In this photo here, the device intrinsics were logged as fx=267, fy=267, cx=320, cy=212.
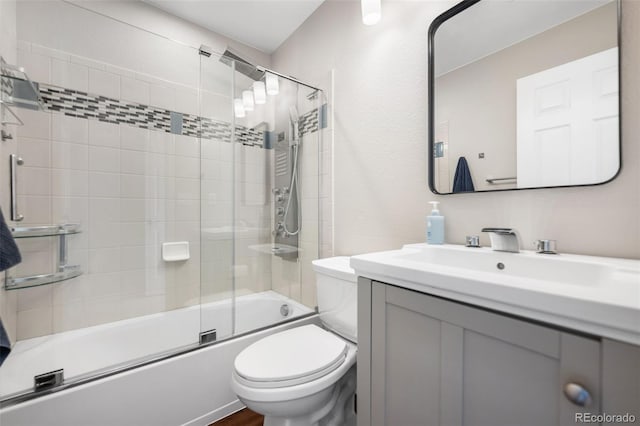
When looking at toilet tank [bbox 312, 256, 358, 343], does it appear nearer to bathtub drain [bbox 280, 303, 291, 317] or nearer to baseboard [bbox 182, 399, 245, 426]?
bathtub drain [bbox 280, 303, 291, 317]

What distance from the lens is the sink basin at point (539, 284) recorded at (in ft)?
1.49

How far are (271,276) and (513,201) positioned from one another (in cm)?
153

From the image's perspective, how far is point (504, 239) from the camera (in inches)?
36.3

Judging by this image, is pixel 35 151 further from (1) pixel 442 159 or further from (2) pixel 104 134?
(1) pixel 442 159

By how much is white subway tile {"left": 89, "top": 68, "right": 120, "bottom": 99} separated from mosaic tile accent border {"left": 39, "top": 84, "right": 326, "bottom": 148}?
0.10 feet

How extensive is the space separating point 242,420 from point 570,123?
1.89 m

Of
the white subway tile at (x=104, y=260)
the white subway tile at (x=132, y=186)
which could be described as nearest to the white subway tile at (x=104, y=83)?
the white subway tile at (x=132, y=186)

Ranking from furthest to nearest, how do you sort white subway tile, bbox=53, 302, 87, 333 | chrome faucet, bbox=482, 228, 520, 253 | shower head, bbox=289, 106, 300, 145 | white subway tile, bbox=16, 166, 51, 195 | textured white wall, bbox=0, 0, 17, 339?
1. shower head, bbox=289, 106, 300, 145
2. white subway tile, bbox=53, 302, 87, 333
3. white subway tile, bbox=16, 166, 51, 195
4. textured white wall, bbox=0, 0, 17, 339
5. chrome faucet, bbox=482, 228, 520, 253

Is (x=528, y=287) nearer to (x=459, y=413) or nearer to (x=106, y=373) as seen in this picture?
(x=459, y=413)

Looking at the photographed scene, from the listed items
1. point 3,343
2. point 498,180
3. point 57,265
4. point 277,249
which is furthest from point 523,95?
point 57,265

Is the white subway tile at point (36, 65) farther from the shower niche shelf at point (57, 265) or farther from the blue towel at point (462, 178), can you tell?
the blue towel at point (462, 178)

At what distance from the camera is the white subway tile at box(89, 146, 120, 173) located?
161 cm

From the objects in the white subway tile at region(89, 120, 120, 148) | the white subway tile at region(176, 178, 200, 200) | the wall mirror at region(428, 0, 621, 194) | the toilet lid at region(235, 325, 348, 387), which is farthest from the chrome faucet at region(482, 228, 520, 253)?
the white subway tile at region(89, 120, 120, 148)

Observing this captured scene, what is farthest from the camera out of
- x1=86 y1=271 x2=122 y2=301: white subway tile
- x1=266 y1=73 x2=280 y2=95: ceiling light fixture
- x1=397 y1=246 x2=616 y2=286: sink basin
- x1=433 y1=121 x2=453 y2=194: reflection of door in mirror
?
x1=266 y1=73 x2=280 y2=95: ceiling light fixture
